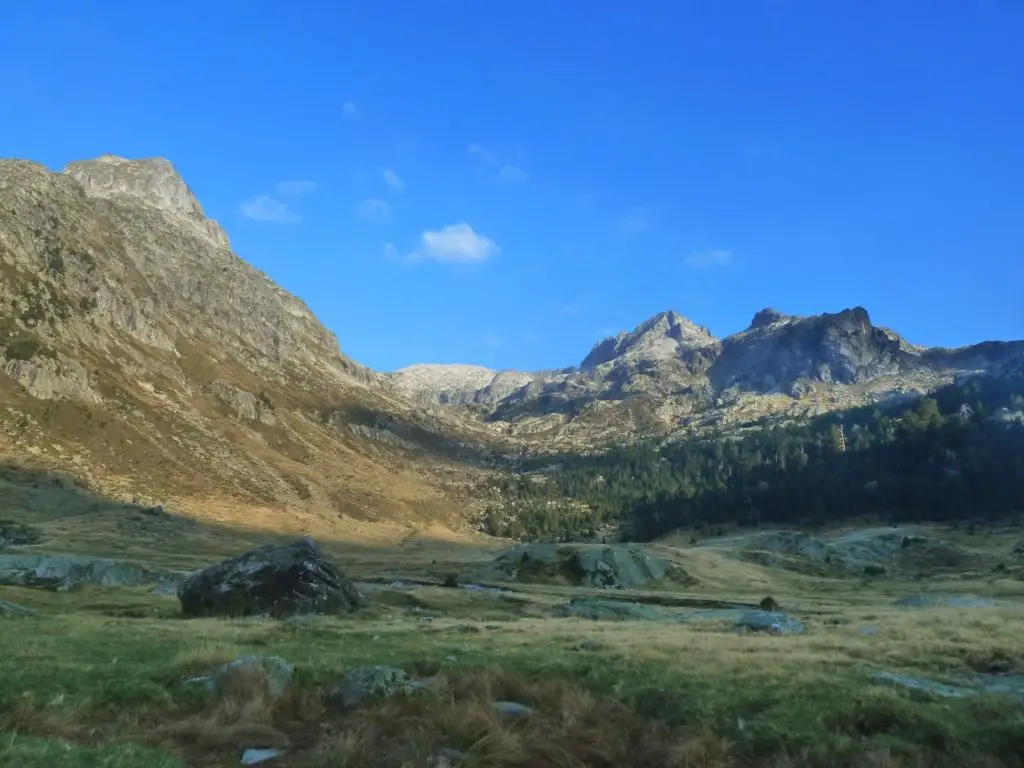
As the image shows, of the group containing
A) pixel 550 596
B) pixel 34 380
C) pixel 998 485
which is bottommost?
pixel 550 596

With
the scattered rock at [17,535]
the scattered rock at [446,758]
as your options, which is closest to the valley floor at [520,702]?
the scattered rock at [446,758]

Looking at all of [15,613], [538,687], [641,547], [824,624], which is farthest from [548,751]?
[641,547]

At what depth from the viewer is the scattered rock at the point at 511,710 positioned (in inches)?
643

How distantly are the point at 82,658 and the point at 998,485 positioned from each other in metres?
200

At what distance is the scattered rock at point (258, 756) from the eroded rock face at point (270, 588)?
29627 mm

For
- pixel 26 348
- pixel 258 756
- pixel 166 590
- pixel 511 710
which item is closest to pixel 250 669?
pixel 258 756

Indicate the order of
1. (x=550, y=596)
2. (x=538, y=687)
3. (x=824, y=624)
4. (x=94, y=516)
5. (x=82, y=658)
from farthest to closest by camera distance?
(x=94, y=516) < (x=550, y=596) < (x=824, y=624) < (x=82, y=658) < (x=538, y=687)

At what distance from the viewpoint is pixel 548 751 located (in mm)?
14578

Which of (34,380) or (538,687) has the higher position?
(34,380)

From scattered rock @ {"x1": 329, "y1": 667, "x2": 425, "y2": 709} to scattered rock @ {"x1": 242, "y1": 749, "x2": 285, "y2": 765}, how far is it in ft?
8.99

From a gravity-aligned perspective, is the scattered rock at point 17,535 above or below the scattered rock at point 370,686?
above

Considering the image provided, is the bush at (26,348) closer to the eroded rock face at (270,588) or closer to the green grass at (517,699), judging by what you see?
the eroded rock face at (270,588)

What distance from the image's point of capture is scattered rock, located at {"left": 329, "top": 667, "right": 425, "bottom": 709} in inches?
665

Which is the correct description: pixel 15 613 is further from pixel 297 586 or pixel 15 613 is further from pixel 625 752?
pixel 625 752
